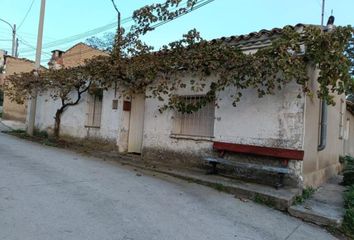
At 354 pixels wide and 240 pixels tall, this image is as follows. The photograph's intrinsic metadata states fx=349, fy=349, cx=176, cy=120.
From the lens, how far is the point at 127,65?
34.8ft

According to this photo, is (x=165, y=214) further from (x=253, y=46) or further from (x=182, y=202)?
(x=253, y=46)

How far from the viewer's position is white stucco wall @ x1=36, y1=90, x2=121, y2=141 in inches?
479

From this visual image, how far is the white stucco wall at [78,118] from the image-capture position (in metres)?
12.2

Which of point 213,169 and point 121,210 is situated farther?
point 213,169

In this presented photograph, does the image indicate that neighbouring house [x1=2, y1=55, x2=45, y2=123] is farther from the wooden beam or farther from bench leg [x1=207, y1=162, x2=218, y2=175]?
the wooden beam

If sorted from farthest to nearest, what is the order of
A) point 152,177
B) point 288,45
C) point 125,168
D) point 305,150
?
point 125,168 → point 152,177 → point 305,150 → point 288,45

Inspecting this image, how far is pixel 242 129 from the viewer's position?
869 centimetres

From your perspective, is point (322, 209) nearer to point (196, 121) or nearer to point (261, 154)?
point (261, 154)

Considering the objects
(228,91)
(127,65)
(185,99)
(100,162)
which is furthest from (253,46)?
(100,162)

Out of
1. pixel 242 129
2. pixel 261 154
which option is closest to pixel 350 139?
pixel 242 129

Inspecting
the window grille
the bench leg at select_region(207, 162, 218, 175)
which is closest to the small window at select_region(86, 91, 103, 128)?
the window grille

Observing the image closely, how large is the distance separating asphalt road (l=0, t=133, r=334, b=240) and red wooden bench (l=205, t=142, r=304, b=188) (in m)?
1.03

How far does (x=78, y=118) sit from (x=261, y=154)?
27.0 ft

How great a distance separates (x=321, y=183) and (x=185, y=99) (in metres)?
4.51
